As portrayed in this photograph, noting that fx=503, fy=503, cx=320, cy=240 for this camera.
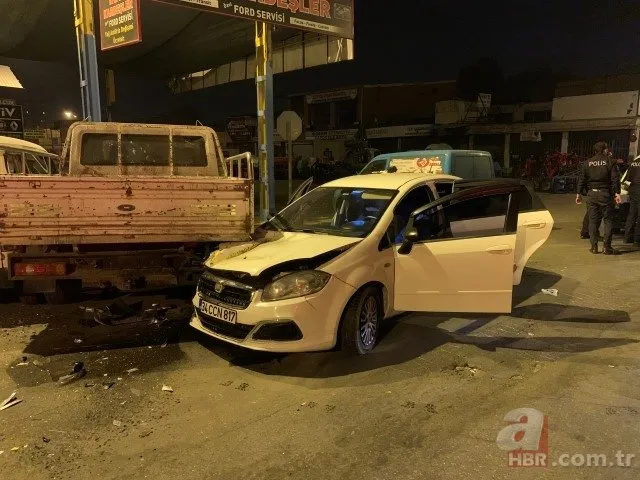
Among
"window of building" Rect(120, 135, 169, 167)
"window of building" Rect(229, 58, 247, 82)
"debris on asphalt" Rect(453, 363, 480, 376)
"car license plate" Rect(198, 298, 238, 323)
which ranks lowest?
"debris on asphalt" Rect(453, 363, 480, 376)

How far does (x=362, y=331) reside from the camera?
15.0 feet

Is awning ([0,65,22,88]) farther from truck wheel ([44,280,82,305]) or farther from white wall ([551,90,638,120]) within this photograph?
white wall ([551,90,638,120])

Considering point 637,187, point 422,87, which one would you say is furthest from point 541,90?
point 637,187

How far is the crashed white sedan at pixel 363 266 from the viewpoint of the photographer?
413 cm

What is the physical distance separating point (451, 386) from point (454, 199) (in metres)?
1.71

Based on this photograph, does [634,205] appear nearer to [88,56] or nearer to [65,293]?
[65,293]

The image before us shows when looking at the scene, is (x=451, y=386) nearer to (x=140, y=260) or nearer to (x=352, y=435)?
(x=352, y=435)

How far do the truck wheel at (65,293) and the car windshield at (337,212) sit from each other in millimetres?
2365

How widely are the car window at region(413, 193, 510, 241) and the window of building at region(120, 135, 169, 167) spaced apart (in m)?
3.70

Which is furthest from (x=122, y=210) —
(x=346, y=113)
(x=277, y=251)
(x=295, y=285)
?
(x=346, y=113)

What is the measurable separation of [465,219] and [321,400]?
2.43 meters

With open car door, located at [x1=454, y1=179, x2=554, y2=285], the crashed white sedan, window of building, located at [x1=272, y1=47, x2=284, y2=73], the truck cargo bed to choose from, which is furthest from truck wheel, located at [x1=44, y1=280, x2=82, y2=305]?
window of building, located at [x1=272, y1=47, x2=284, y2=73]

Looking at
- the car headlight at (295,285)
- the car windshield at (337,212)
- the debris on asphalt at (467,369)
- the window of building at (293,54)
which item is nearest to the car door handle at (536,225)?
the car windshield at (337,212)

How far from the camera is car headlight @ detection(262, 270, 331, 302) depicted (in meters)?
4.11
